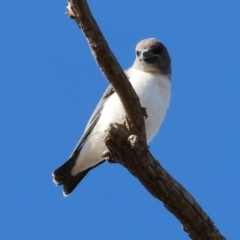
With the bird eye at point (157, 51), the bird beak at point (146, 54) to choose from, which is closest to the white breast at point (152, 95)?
the bird beak at point (146, 54)

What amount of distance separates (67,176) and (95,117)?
82cm

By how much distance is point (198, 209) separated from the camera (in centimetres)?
574

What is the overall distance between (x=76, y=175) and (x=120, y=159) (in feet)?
9.09

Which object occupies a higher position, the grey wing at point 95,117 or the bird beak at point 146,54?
the bird beak at point 146,54

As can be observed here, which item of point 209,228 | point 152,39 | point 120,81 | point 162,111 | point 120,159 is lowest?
point 209,228

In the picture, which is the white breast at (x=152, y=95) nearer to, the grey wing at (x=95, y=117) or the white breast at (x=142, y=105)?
the white breast at (x=142, y=105)

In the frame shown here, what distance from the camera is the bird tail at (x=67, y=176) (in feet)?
27.9

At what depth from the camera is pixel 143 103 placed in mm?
7820

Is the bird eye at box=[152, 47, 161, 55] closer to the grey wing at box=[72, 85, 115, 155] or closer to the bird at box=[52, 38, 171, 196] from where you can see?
the bird at box=[52, 38, 171, 196]

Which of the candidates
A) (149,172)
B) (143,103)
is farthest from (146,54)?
(149,172)

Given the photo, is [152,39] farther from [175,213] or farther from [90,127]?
[175,213]

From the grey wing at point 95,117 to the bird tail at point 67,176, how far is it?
143 millimetres

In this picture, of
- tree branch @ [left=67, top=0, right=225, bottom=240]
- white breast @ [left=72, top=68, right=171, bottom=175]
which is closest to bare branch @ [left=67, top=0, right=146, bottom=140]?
tree branch @ [left=67, top=0, right=225, bottom=240]

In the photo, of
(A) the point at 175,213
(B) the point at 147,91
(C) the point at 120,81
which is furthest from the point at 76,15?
(B) the point at 147,91
